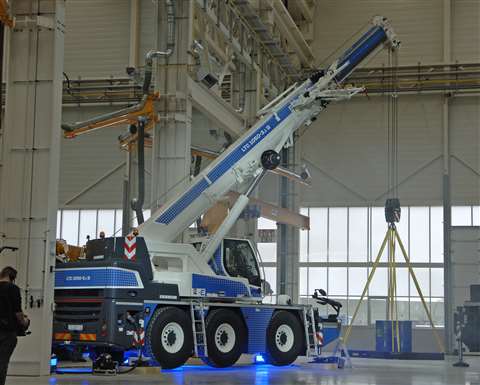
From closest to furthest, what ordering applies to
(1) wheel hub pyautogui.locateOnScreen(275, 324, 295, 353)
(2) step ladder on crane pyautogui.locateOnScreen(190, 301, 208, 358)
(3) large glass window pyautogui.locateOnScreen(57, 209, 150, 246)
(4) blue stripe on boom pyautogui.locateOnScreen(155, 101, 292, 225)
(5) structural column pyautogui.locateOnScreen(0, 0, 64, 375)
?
(5) structural column pyautogui.locateOnScreen(0, 0, 64, 375), (2) step ladder on crane pyautogui.locateOnScreen(190, 301, 208, 358), (4) blue stripe on boom pyautogui.locateOnScreen(155, 101, 292, 225), (1) wheel hub pyautogui.locateOnScreen(275, 324, 295, 353), (3) large glass window pyautogui.locateOnScreen(57, 209, 150, 246)

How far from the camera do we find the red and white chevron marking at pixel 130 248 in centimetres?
1858

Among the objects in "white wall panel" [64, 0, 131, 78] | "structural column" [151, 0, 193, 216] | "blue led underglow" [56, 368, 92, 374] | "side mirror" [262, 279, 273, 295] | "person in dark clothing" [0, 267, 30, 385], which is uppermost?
"white wall panel" [64, 0, 131, 78]

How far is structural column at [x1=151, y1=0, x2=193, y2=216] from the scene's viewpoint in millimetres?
23859

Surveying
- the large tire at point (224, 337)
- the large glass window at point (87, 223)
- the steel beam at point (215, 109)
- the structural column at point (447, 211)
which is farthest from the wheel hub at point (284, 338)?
the large glass window at point (87, 223)

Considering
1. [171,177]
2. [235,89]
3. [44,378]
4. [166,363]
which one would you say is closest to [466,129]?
→ [235,89]

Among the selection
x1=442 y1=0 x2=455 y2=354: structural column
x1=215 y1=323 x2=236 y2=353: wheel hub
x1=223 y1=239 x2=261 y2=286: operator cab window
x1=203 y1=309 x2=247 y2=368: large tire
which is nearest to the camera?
x1=203 y1=309 x2=247 y2=368: large tire

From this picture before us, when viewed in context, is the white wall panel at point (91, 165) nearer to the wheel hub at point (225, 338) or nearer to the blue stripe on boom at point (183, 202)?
the blue stripe on boom at point (183, 202)

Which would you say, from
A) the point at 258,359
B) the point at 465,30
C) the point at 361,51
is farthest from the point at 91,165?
the point at 258,359

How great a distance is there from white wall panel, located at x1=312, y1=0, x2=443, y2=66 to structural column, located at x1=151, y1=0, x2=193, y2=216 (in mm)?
18003

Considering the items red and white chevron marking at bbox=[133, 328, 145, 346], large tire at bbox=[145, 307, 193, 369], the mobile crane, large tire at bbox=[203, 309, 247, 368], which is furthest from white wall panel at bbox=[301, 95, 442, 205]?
red and white chevron marking at bbox=[133, 328, 145, 346]

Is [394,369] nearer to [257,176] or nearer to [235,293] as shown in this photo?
[235,293]

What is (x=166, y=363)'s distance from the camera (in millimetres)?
18359

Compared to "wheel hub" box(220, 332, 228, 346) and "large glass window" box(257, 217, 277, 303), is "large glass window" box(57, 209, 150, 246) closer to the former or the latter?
"large glass window" box(257, 217, 277, 303)

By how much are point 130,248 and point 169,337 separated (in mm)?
2084
